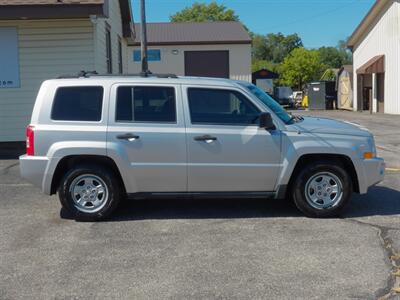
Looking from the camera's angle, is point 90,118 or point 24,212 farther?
point 24,212

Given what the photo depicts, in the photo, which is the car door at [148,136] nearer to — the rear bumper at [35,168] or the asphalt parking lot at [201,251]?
the asphalt parking lot at [201,251]

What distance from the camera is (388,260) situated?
5332 mm

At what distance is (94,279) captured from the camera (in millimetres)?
4961

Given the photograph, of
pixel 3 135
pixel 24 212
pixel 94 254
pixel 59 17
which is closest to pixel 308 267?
pixel 94 254

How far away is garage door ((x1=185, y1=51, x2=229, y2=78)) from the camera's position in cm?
3556

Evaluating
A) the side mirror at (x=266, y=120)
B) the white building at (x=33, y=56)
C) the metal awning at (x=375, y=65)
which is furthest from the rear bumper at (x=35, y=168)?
the metal awning at (x=375, y=65)

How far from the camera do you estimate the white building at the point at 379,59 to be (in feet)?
93.5

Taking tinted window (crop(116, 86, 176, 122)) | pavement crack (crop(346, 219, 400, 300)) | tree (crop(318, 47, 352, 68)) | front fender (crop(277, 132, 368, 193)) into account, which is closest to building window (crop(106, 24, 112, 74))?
tinted window (crop(116, 86, 176, 122))

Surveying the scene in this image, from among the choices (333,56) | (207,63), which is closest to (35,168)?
(207,63)

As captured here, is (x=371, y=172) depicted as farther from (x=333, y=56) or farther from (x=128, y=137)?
(x=333, y=56)

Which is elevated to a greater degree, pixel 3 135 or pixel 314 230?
pixel 3 135

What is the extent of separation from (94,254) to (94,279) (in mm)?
730

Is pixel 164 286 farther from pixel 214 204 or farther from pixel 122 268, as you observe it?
pixel 214 204

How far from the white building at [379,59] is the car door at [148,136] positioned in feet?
77.5
